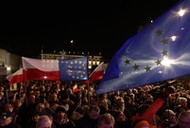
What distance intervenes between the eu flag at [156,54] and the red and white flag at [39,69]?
7505 mm

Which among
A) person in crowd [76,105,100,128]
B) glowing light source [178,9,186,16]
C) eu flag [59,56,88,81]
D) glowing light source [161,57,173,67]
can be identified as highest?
glowing light source [178,9,186,16]

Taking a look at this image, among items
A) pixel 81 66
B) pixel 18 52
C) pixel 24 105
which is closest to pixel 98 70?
pixel 81 66

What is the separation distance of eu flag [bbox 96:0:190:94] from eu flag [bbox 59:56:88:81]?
6.36 metres

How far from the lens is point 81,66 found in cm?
1248

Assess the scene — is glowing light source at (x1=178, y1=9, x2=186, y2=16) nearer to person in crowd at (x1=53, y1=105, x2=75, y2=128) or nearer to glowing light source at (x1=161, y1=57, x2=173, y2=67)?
glowing light source at (x1=161, y1=57, x2=173, y2=67)

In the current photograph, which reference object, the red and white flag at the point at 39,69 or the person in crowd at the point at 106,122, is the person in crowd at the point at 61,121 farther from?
the red and white flag at the point at 39,69

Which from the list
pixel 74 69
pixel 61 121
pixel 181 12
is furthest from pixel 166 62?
pixel 74 69

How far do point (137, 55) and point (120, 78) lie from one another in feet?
1.56

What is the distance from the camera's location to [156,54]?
5367mm

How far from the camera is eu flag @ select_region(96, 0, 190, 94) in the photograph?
516 centimetres

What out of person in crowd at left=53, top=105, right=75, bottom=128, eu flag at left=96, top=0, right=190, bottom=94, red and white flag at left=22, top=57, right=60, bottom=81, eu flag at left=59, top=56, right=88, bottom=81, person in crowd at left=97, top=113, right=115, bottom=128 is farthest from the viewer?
red and white flag at left=22, top=57, right=60, bottom=81

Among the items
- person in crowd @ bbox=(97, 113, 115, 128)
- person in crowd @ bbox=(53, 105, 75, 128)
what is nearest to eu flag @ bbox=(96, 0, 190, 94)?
person in crowd @ bbox=(97, 113, 115, 128)

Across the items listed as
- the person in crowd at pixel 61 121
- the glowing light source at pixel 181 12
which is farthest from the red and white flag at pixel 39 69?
the glowing light source at pixel 181 12

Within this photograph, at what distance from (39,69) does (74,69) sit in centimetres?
144
